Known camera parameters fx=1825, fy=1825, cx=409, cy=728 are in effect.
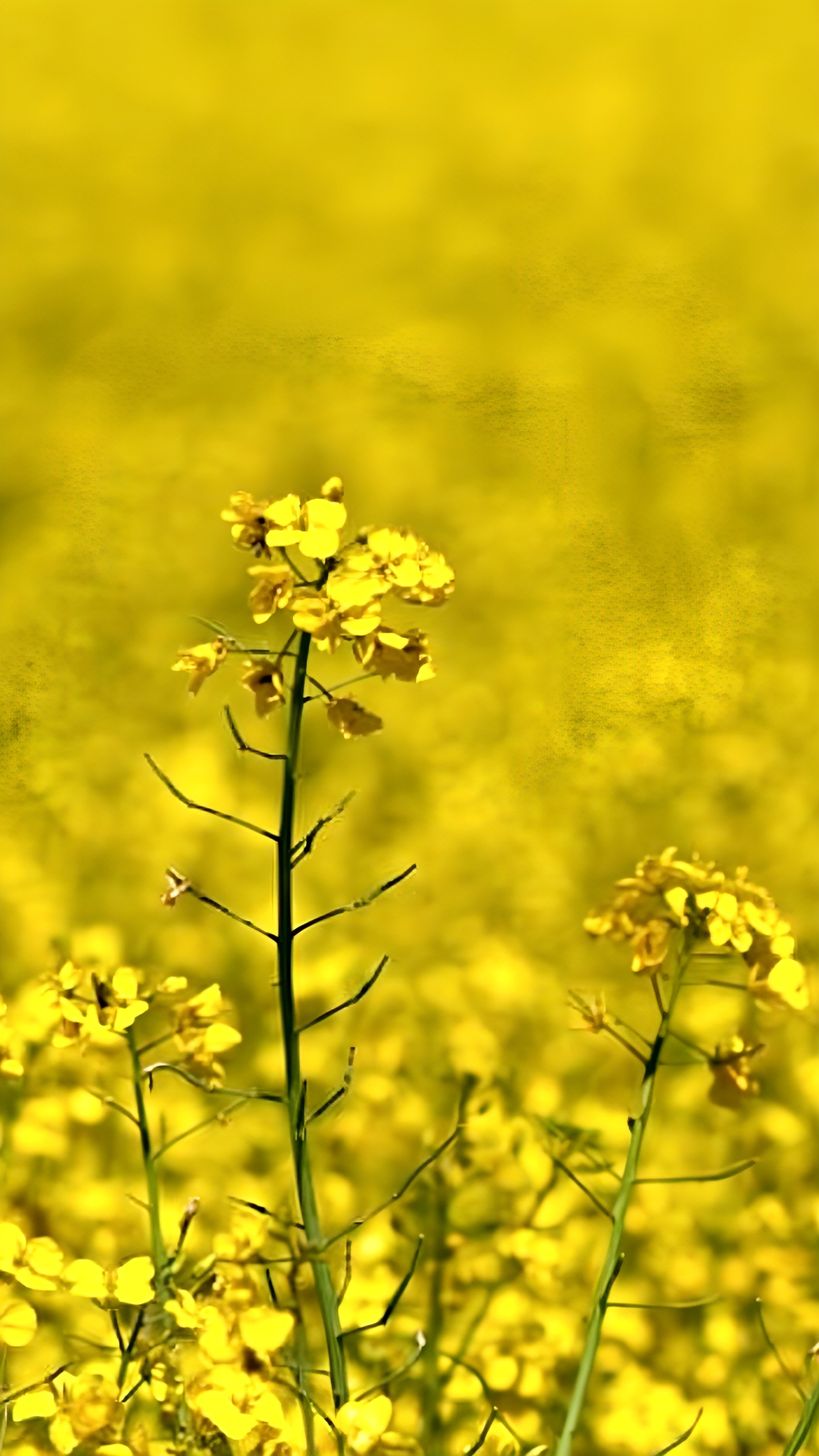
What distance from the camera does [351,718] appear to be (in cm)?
119

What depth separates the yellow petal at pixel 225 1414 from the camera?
1.20m

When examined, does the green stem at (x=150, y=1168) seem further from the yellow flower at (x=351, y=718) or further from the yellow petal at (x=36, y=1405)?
the yellow flower at (x=351, y=718)

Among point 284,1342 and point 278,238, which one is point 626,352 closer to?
point 278,238

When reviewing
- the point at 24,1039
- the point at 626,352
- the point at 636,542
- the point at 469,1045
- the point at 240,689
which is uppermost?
the point at 626,352

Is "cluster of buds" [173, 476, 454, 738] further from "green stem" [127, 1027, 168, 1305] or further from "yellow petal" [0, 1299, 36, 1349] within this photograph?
Answer: "yellow petal" [0, 1299, 36, 1349]

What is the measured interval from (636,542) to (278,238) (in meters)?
0.47

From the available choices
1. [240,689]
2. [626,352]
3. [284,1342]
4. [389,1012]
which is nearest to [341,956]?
[389,1012]

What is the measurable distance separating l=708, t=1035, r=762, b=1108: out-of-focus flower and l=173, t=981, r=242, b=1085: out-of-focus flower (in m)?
0.38

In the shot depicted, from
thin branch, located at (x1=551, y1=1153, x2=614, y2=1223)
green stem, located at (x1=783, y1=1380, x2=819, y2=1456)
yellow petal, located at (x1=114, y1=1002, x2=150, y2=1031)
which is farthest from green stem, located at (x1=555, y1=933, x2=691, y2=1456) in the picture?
yellow petal, located at (x1=114, y1=1002, x2=150, y2=1031)

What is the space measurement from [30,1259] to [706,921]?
21.9 inches

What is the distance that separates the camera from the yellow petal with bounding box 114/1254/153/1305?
51.1 inches

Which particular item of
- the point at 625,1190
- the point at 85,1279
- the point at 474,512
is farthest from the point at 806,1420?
the point at 474,512

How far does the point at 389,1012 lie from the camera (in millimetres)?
1841

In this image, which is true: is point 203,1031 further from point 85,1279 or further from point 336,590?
point 336,590
